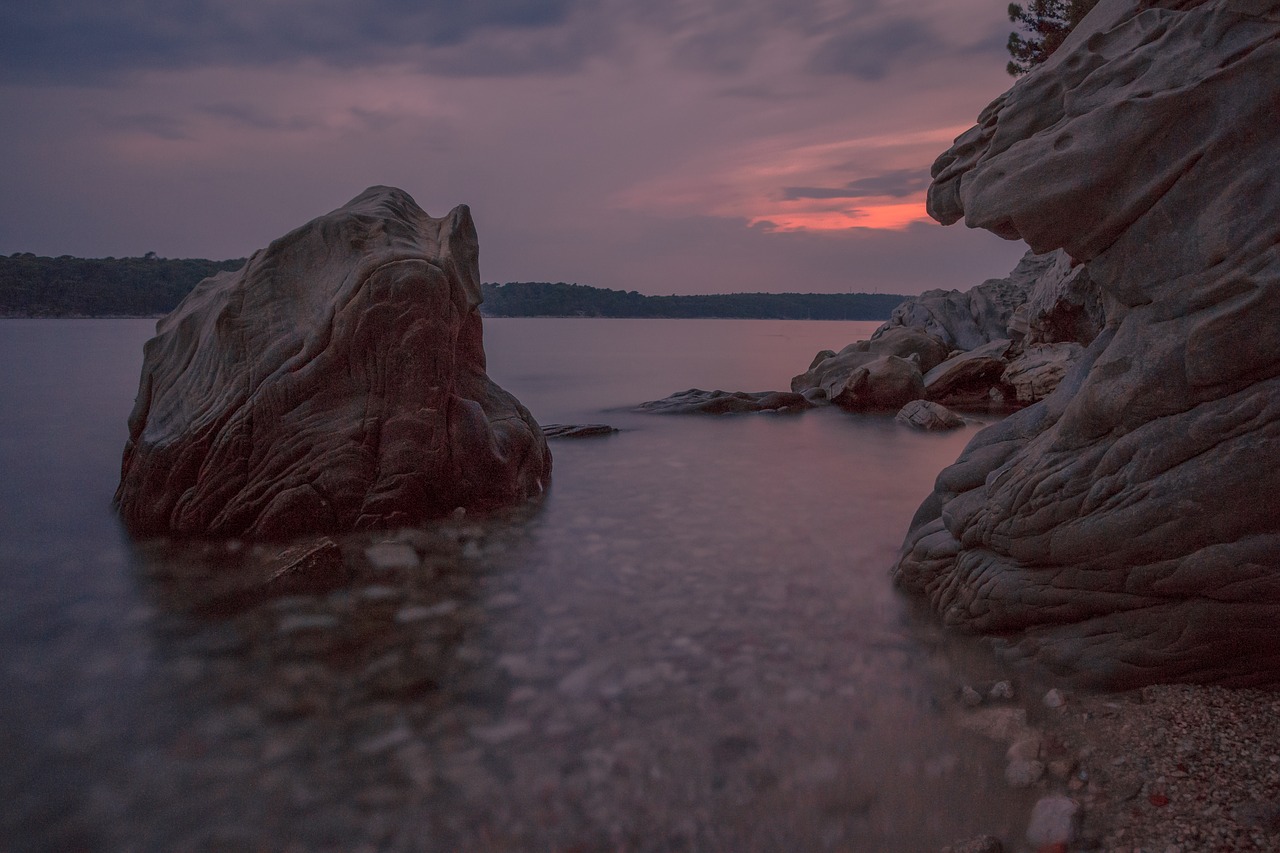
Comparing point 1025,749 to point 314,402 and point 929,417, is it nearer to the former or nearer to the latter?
point 314,402

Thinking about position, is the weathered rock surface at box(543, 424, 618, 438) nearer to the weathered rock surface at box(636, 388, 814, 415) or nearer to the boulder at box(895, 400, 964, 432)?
the weathered rock surface at box(636, 388, 814, 415)

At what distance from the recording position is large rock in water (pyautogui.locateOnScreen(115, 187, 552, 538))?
6.50 metres

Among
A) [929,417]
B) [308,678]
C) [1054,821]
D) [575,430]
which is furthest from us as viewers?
[929,417]

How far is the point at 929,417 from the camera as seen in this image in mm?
14680

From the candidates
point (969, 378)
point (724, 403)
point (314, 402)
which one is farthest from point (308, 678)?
point (969, 378)

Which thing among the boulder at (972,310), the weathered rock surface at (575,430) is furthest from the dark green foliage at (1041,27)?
the weathered rock surface at (575,430)

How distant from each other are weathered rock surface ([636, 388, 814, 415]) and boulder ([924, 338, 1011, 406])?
3.19 metres

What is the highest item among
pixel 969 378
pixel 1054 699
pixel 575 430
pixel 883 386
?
pixel 969 378

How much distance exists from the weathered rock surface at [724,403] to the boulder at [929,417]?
9.23 feet

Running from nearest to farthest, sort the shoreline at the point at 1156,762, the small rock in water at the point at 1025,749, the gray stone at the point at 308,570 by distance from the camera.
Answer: the shoreline at the point at 1156,762, the small rock in water at the point at 1025,749, the gray stone at the point at 308,570

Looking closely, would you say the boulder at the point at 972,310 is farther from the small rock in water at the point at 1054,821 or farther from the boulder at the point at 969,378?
the small rock in water at the point at 1054,821

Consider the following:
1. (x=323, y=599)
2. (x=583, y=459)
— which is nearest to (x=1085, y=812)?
(x=323, y=599)

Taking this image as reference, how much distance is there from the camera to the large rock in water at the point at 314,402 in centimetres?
650

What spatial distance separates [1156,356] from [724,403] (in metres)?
13.6
